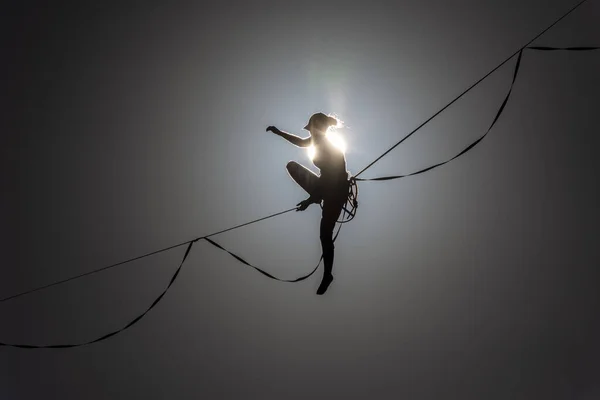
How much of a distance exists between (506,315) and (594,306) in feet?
4.88

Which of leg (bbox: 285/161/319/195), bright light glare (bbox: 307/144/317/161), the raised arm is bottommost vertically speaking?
leg (bbox: 285/161/319/195)

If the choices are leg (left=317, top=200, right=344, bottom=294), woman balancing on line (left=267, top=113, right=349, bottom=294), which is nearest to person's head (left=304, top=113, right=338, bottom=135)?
woman balancing on line (left=267, top=113, right=349, bottom=294)

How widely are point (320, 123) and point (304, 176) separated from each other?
374mm

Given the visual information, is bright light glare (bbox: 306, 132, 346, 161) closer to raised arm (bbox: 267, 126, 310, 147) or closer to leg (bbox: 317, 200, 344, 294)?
raised arm (bbox: 267, 126, 310, 147)

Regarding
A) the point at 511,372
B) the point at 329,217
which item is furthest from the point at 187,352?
the point at 329,217

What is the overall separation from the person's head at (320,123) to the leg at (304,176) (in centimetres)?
26

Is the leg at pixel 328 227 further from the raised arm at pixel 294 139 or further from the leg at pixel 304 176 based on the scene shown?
the raised arm at pixel 294 139

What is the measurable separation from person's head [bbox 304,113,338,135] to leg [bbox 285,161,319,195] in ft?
0.85

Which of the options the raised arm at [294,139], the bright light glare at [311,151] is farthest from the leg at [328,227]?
the raised arm at [294,139]

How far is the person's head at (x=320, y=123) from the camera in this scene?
3021mm

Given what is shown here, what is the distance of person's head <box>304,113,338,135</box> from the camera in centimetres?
302

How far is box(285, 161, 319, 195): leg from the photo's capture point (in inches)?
118

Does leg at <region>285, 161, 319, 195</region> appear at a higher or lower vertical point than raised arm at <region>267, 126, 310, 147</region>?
lower

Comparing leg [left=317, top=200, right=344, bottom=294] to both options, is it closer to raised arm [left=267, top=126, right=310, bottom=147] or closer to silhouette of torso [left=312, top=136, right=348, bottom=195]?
silhouette of torso [left=312, top=136, right=348, bottom=195]
